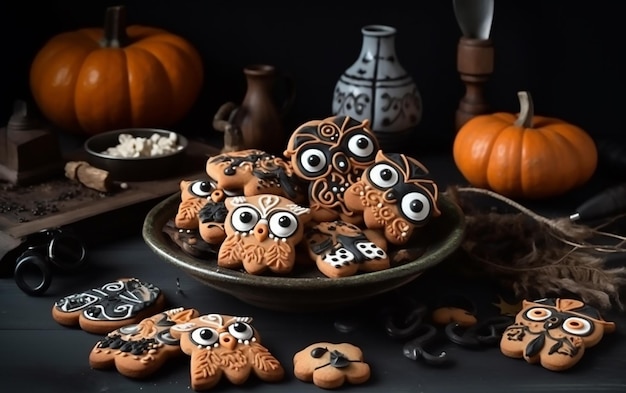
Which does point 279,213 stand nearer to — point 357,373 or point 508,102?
point 357,373

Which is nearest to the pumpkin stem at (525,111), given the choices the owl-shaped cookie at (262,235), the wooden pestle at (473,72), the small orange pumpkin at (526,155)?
the small orange pumpkin at (526,155)

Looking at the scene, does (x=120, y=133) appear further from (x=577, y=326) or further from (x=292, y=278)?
(x=577, y=326)

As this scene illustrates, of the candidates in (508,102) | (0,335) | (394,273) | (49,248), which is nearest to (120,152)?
(49,248)

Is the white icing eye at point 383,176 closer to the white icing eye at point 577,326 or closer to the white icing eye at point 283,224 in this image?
the white icing eye at point 283,224

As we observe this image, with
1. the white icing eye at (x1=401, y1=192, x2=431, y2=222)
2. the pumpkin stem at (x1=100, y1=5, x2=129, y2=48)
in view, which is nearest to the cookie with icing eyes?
the white icing eye at (x1=401, y1=192, x2=431, y2=222)

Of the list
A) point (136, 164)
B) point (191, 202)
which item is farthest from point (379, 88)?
point (191, 202)

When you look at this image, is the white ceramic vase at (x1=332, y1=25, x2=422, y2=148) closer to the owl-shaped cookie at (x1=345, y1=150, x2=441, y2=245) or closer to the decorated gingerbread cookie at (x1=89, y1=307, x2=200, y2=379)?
the owl-shaped cookie at (x1=345, y1=150, x2=441, y2=245)
